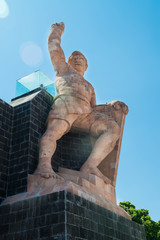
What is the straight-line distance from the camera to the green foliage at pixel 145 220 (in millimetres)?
20078

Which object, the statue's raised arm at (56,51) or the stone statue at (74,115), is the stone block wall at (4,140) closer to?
the stone statue at (74,115)

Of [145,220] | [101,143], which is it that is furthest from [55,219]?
[145,220]

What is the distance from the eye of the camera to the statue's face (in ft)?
32.9

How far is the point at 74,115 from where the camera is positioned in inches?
335

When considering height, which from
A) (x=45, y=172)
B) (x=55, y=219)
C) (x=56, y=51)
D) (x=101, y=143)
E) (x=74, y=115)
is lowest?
(x=55, y=219)

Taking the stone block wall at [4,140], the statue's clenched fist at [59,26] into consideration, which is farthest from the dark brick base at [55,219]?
the statue's clenched fist at [59,26]

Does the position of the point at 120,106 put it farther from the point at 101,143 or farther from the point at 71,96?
the point at 71,96

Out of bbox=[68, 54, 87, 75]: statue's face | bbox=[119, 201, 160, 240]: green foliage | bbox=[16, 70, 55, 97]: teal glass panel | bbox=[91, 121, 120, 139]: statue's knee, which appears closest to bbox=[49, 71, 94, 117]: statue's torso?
bbox=[91, 121, 120, 139]: statue's knee

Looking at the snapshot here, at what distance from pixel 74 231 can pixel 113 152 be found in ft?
12.2

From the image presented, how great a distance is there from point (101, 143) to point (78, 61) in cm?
300

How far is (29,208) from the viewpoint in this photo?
21.2ft

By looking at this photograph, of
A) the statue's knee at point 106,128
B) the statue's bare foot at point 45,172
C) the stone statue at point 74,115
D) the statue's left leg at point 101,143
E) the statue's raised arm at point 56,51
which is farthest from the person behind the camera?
the statue's raised arm at point 56,51

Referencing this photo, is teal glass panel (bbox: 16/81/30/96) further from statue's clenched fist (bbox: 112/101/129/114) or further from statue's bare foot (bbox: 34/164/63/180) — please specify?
statue's bare foot (bbox: 34/164/63/180)

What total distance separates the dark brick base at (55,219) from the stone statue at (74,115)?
107 centimetres
